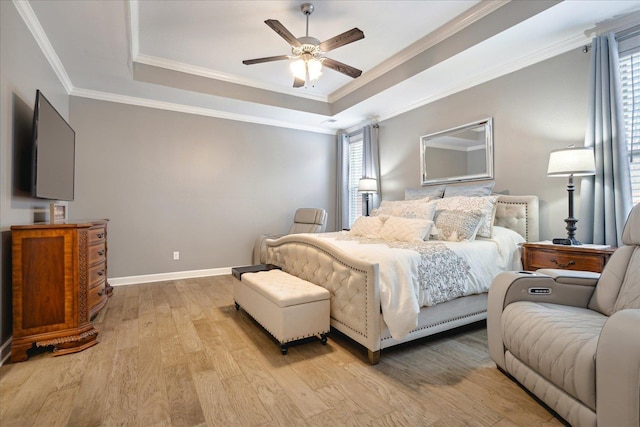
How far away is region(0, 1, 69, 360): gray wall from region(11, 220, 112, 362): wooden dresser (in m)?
0.10

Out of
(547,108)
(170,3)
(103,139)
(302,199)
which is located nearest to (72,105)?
(103,139)

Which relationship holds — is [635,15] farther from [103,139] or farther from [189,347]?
[103,139]

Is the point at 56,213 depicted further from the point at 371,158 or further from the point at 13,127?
the point at 371,158

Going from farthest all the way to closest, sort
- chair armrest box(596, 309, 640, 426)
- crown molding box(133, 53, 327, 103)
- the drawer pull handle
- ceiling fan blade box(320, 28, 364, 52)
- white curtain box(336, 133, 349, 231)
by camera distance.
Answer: white curtain box(336, 133, 349, 231) < crown molding box(133, 53, 327, 103) < ceiling fan blade box(320, 28, 364, 52) < the drawer pull handle < chair armrest box(596, 309, 640, 426)

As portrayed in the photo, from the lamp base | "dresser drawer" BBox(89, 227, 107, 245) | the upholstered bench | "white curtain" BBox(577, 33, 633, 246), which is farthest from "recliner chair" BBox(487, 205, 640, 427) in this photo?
"dresser drawer" BBox(89, 227, 107, 245)

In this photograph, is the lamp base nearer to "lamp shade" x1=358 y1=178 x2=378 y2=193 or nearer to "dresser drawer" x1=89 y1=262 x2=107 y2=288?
"lamp shade" x1=358 y1=178 x2=378 y2=193

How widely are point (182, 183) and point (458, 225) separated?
3.91 meters

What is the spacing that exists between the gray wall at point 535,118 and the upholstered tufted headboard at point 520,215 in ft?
0.45

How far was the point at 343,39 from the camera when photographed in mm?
2605

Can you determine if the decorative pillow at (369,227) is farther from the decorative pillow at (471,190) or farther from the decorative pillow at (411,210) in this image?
the decorative pillow at (471,190)

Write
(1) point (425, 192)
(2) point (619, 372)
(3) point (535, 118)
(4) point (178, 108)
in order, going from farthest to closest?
(4) point (178, 108) → (1) point (425, 192) → (3) point (535, 118) → (2) point (619, 372)

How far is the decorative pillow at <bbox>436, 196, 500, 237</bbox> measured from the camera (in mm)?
2881

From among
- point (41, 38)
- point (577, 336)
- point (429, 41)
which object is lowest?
point (577, 336)

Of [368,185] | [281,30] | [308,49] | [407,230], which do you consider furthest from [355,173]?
[281,30]
